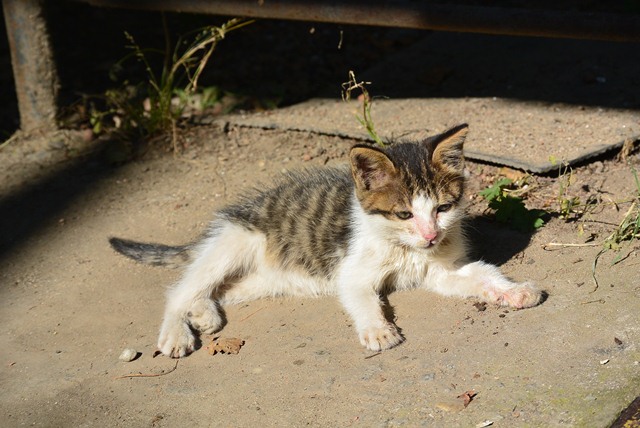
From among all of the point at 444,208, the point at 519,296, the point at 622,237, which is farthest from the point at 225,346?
the point at 622,237

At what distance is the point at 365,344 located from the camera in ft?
12.8

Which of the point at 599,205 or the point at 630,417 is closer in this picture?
the point at 630,417

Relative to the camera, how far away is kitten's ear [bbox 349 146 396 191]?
13.0 feet

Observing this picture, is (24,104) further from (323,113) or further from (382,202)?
(382,202)

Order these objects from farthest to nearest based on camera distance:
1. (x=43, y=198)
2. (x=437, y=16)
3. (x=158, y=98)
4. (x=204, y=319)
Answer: (x=158, y=98), (x=43, y=198), (x=437, y=16), (x=204, y=319)

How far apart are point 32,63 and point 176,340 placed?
11.0ft

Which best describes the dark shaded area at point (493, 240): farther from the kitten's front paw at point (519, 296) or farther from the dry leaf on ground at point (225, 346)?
the dry leaf on ground at point (225, 346)

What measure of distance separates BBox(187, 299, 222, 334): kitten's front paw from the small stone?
13.8 inches

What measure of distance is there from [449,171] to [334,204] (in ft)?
2.49

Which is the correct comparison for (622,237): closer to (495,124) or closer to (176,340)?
(495,124)

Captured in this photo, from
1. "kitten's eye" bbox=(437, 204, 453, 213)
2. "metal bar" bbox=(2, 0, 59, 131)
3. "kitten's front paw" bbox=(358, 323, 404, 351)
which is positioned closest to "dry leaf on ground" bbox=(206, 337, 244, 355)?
"kitten's front paw" bbox=(358, 323, 404, 351)

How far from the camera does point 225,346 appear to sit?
418 cm

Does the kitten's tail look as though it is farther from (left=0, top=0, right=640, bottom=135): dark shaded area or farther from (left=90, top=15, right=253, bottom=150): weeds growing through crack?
(left=0, top=0, right=640, bottom=135): dark shaded area

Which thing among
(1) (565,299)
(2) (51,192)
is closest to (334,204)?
(1) (565,299)
